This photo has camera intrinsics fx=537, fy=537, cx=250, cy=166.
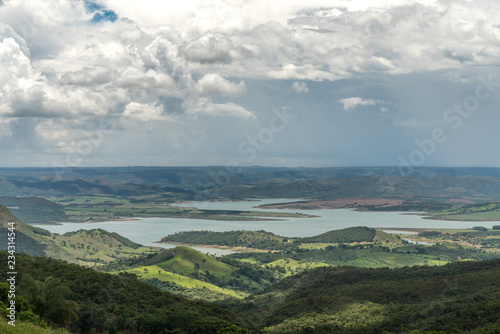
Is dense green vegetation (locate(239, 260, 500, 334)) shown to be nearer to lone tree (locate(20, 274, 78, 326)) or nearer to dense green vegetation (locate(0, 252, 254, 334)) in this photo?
dense green vegetation (locate(0, 252, 254, 334))

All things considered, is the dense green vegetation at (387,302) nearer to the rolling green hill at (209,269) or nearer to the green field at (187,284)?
the green field at (187,284)

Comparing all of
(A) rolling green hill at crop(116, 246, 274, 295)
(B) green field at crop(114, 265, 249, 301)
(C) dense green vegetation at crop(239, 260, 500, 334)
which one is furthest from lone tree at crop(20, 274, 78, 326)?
(A) rolling green hill at crop(116, 246, 274, 295)

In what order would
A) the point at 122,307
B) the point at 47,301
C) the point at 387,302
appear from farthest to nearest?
the point at 387,302
the point at 122,307
the point at 47,301

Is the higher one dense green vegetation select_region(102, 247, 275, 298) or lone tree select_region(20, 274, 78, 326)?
lone tree select_region(20, 274, 78, 326)

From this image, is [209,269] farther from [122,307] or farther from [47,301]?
[47,301]

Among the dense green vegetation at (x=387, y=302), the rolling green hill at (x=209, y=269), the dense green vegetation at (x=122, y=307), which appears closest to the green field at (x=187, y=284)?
the rolling green hill at (x=209, y=269)

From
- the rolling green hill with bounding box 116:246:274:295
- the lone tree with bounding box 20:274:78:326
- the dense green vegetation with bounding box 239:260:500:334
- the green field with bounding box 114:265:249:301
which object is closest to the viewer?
the lone tree with bounding box 20:274:78:326

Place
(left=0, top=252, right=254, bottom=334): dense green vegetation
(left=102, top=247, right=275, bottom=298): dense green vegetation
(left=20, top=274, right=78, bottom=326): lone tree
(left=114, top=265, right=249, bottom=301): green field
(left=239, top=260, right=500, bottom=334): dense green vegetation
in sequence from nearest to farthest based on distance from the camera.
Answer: (left=20, top=274, right=78, bottom=326): lone tree, (left=0, top=252, right=254, bottom=334): dense green vegetation, (left=239, top=260, right=500, bottom=334): dense green vegetation, (left=114, top=265, right=249, bottom=301): green field, (left=102, top=247, right=275, bottom=298): dense green vegetation

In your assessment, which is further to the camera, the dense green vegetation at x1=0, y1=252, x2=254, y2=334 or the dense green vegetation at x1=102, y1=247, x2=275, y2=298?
the dense green vegetation at x1=102, y1=247, x2=275, y2=298

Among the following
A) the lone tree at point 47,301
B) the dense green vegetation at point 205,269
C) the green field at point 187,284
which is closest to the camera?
the lone tree at point 47,301

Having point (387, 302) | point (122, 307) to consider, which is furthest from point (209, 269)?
point (122, 307)
